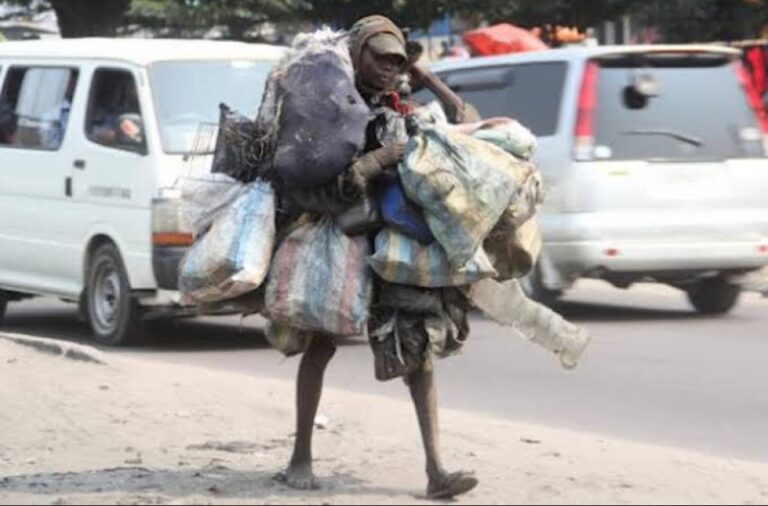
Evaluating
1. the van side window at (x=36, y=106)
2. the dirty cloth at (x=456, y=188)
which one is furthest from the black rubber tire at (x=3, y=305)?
the dirty cloth at (x=456, y=188)

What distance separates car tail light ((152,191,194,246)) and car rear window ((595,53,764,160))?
3093 mm

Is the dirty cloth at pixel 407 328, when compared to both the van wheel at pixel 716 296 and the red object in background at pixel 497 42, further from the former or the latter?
the red object in background at pixel 497 42

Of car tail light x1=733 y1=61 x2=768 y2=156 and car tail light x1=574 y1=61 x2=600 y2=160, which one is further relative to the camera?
car tail light x1=733 y1=61 x2=768 y2=156

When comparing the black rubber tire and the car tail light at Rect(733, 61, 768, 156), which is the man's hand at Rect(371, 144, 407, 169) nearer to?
the car tail light at Rect(733, 61, 768, 156)

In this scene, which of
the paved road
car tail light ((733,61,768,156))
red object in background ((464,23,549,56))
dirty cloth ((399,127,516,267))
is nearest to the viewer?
dirty cloth ((399,127,516,267))

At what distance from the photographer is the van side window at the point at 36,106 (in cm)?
1285

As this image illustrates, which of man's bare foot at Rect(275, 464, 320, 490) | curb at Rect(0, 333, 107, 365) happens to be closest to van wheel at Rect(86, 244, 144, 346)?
curb at Rect(0, 333, 107, 365)

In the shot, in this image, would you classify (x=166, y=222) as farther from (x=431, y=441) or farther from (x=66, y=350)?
(x=431, y=441)

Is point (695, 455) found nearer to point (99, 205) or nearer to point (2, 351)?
point (2, 351)

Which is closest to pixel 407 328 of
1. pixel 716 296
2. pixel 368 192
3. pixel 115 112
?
pixel 368 192

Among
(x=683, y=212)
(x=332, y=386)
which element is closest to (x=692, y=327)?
(x=683, y=212)

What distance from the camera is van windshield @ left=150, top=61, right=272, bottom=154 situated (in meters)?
12.0

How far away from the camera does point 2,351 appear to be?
10938 mm

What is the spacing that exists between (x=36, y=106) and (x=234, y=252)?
7.26 meters
